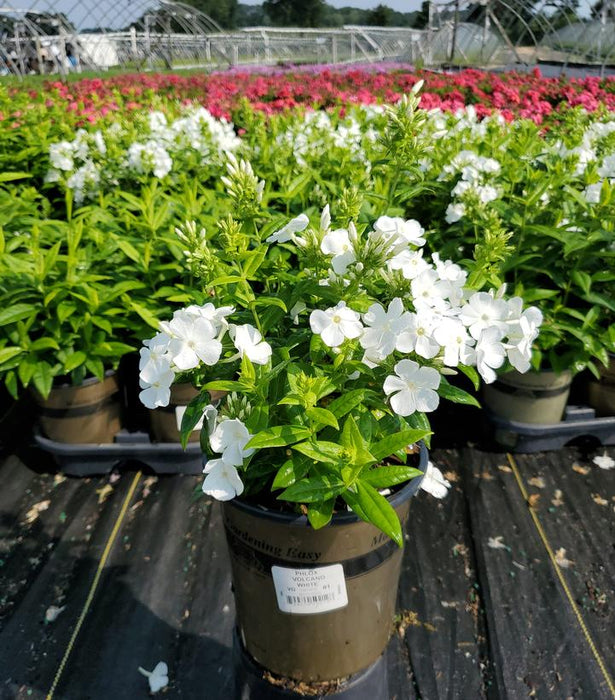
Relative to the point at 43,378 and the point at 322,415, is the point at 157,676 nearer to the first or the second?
the point at 43,378

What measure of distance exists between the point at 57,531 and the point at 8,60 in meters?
21.6

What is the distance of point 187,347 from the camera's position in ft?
3.69

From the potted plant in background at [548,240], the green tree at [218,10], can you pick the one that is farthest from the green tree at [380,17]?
A: the potted plant in background at [548,240]

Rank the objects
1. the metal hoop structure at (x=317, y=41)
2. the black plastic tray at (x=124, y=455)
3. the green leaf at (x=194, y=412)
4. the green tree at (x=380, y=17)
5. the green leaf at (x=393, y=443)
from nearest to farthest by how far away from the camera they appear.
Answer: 1. the green leaf at (x=393, y=443)
2. the green leaf at (x=194, y=412)
3. the black plastic tray at (x=124, y=455)
4. the metal hoop structure at (x=317, y=41)
5. the green tree at (x=380, y=17)

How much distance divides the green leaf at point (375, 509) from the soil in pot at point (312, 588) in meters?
0.10

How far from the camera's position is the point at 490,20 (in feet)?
64.7

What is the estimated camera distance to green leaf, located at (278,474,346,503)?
1162 millimetres

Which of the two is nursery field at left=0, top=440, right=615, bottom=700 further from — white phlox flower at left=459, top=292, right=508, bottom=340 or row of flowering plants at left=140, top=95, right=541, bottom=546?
white phlox flower at left=459, top=292, right=508, bottom=340

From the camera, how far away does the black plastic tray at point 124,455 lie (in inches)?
105

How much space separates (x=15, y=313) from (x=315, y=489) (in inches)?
65.4

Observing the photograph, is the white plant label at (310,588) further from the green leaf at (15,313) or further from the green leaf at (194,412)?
the green leaf at (15,313)

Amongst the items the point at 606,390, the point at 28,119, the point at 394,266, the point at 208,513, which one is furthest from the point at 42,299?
the point at 606,390

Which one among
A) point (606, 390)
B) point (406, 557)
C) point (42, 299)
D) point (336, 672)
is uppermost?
point (42, 299)

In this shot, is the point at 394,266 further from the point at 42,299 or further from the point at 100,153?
the point at 100,153
